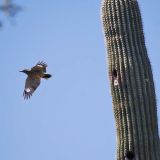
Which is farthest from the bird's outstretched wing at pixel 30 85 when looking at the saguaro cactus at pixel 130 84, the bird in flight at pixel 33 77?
the saguaro cactus at pixel 130 84

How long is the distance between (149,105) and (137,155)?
1043 millimetres

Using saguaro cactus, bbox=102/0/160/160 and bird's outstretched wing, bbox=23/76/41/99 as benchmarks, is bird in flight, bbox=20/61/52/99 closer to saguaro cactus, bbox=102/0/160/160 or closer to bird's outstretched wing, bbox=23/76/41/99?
bird's outstretched wing, bbox=23/76/41/99

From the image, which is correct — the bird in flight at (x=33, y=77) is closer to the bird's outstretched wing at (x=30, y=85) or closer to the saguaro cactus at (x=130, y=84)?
the bird's outstretched wing at (x=30, y=85)

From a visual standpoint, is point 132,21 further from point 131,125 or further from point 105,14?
point 131,125

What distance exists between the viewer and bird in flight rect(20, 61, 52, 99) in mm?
8664

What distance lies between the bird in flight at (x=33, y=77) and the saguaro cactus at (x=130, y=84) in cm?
145

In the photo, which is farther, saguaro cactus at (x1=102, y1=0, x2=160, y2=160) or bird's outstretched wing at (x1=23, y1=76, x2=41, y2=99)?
bird's outstretched wing at (x1=23, y1=76, x2=41, y2=99)

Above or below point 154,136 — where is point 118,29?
above

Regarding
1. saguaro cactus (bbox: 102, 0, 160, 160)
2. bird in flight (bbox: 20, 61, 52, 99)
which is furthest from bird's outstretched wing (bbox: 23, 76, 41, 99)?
saguaro cactus (bbox: 102, 0, 160, 160)

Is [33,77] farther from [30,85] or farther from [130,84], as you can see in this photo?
[130,84]

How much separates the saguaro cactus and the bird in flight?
1447 millimetres

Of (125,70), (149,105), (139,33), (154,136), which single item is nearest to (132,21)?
(139,33)

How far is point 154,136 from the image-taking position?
327 inches

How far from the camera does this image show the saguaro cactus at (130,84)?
8156mm
